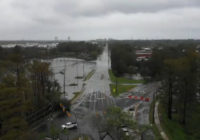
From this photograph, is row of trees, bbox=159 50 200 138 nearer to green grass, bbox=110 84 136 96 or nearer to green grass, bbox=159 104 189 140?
green grass, bbox=159 104 189 140

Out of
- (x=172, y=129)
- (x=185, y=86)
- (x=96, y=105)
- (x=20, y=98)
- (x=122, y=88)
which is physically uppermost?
(x=20, y=98)

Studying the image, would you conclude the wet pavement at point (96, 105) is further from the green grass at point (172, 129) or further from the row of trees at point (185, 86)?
the row of trees at point (185, 86)

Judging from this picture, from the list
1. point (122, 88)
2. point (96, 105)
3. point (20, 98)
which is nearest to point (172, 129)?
point (96, 105)

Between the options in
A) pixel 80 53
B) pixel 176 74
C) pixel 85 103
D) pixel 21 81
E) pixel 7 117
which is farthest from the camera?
pixel 80 53

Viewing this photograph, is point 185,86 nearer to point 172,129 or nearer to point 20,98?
point 172,129

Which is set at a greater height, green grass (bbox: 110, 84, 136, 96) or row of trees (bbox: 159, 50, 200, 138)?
row of trees (bbox: 159, 50, 200, 138)

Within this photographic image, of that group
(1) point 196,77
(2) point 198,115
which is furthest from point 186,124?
(1) point 196,77

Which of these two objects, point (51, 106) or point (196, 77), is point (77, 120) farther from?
point (196, 77)

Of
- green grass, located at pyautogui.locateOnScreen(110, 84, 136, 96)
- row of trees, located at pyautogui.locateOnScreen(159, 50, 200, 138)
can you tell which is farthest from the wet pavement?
row of trees, located at pyautogui.locateOnScreen(159, 50, 200, 138)
